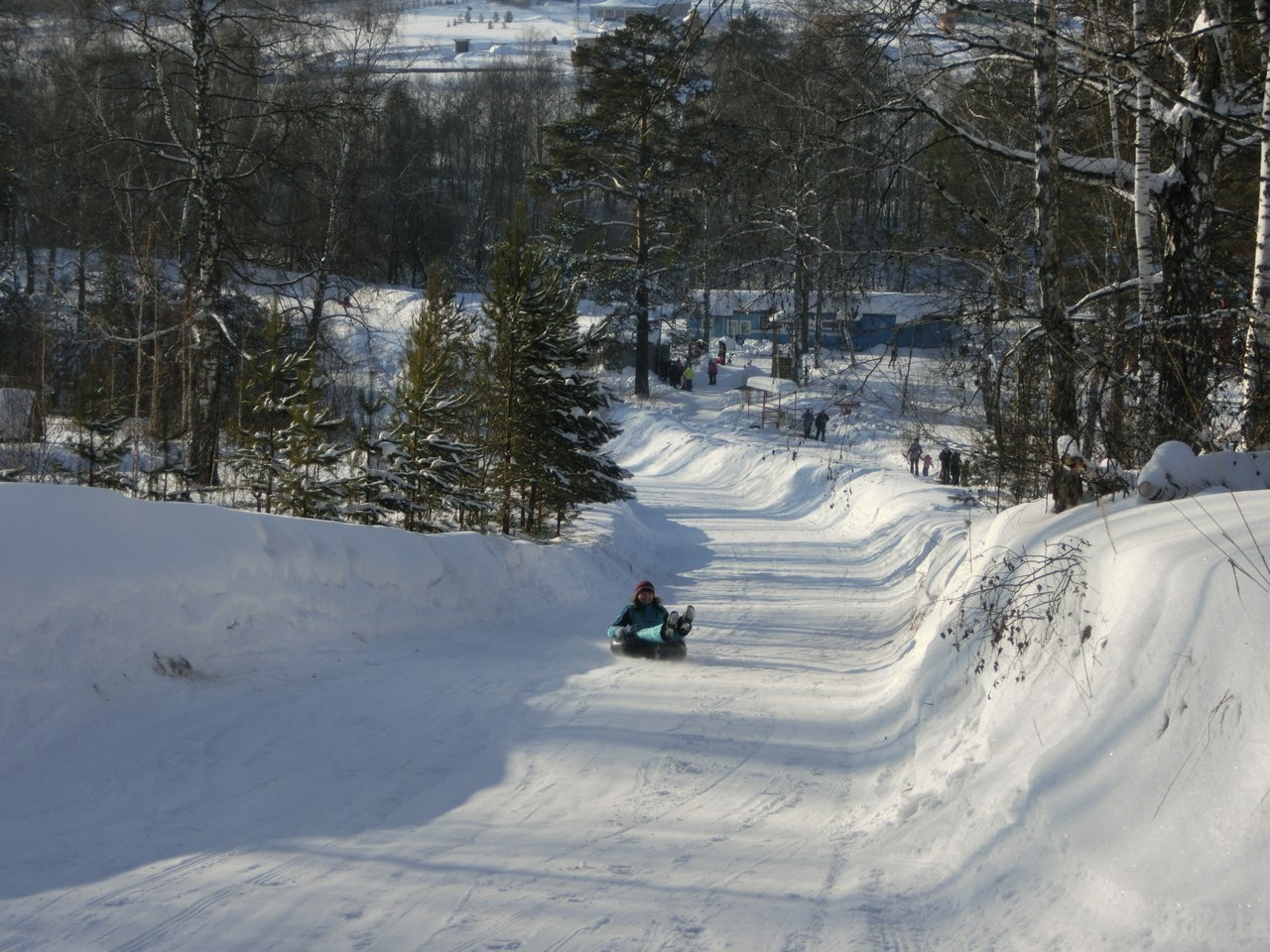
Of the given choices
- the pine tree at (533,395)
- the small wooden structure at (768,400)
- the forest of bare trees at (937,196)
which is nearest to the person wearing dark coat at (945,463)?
the forest of bare trees at (937,196)

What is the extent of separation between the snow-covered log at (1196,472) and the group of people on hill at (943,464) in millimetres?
16129

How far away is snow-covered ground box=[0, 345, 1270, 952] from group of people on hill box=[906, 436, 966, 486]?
13.9 m

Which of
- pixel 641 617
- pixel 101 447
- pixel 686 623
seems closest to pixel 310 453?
pixel 101 447

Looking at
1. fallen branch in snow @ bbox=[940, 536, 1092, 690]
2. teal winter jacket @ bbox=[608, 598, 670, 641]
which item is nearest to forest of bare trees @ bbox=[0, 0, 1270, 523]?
fallen branch in snow @ bbox=[940, 536, 1092, 690]

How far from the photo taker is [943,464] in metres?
26.8

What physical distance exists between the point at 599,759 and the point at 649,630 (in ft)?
11.7

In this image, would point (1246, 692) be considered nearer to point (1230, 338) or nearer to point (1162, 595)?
point (1162, 595)

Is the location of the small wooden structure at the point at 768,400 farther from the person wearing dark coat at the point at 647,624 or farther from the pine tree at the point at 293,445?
the person wearing dark coat at the point at 647,624

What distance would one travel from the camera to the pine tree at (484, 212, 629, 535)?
16719 millimetres

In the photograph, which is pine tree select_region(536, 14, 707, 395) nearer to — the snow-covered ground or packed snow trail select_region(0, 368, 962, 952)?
packed snow trail select_region(0, 368, 962, 952)

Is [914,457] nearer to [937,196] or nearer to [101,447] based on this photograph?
[937,196]

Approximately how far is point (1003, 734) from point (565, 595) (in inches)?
350

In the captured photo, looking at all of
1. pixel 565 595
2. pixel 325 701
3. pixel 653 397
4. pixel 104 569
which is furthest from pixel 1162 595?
pixel 653 397

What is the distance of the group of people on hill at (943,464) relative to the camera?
24438 mm
